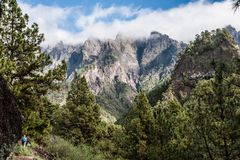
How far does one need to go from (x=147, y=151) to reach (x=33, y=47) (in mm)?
16548

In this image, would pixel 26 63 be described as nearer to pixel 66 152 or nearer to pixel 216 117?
pixel 66 152

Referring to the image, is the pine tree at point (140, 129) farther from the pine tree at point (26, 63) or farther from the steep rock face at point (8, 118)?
the steep rock face at point (8, 118)

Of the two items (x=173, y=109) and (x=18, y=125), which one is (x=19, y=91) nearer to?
(x=18, y=125)

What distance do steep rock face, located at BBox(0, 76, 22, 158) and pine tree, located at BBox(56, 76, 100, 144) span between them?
25.1 metres

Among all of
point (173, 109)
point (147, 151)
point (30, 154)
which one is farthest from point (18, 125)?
point (173, 109)

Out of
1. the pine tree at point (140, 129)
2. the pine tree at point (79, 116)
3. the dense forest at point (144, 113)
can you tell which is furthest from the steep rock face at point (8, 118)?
the pine tree at point (79, 116)

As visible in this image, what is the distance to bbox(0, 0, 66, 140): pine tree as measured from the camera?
83.3 ft

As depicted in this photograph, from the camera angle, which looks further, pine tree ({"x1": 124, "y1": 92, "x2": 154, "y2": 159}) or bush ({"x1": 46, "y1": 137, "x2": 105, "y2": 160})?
pine tree ({"x1": 124, "y1": 92, "x2": 154, "y2": 159})

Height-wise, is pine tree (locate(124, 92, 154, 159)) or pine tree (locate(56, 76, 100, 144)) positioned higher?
pine tree (locate(56, 76, 100, 144))

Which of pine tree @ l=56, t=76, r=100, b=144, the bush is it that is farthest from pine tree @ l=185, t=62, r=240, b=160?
pine tree @ l=56, t=76, r=100, b=144

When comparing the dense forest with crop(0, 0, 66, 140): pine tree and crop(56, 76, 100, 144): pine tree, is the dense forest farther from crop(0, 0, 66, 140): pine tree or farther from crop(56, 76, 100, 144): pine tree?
crop(56, 76, 100, 144): pine tree

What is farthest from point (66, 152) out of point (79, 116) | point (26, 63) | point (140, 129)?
point (79, 116)

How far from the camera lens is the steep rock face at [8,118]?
16.9 metres

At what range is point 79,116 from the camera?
45.4 metres
